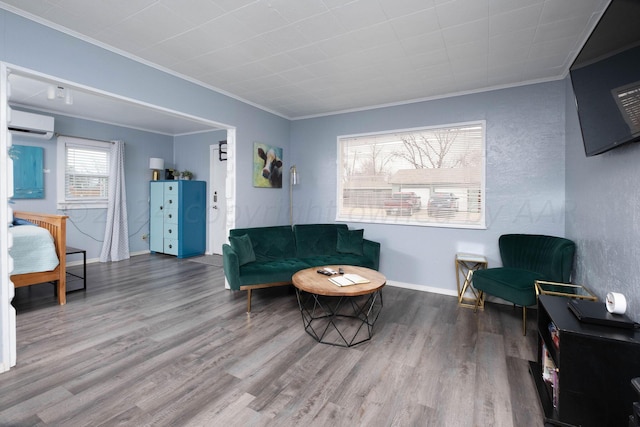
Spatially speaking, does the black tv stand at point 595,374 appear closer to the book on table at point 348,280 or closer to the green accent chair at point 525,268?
the green accent chair at point 525,268

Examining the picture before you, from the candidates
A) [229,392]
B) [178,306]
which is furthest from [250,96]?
[229,392]

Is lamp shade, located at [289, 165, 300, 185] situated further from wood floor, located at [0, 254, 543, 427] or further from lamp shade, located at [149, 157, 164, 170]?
lamp shade, located at [149, 157, 164, 170]

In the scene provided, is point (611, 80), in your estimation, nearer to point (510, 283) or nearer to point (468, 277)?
point (510, 283)

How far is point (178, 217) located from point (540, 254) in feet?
19.1

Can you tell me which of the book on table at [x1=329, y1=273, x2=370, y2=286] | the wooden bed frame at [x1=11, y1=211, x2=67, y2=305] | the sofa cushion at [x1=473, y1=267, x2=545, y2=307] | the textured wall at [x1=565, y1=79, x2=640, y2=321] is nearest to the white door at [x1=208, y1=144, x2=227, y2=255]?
the wooden bed frame at [x1=11, y1=211, x2=67, y2=305]

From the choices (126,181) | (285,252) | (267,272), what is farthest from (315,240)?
(126,181)

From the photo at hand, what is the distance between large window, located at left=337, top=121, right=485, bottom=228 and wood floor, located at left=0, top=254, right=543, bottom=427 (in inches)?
49.6

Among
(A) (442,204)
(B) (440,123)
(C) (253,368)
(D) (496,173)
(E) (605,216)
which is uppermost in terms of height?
(B) (440,123)

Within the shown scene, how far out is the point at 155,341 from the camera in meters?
2.54

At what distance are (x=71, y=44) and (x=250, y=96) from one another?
1.97 metres

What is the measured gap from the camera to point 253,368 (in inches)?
84.8

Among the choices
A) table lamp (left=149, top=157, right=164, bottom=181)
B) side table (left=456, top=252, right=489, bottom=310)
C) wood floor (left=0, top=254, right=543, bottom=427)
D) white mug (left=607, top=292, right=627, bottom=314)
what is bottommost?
wood floor (left=0, top=254, right=543, bottom=427)

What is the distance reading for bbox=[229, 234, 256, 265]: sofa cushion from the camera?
3.50 m

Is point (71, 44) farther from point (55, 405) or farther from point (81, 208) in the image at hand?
point (81, 208)
